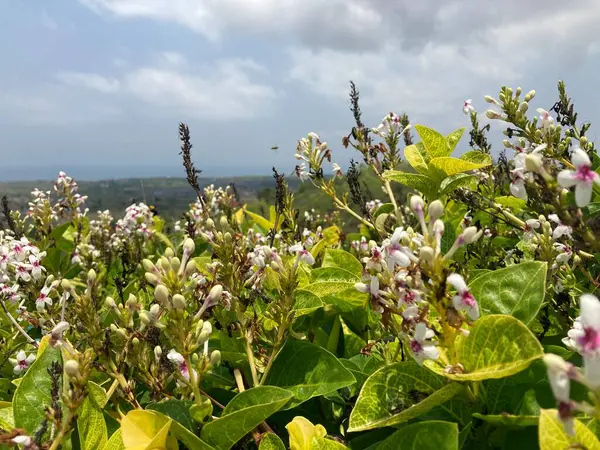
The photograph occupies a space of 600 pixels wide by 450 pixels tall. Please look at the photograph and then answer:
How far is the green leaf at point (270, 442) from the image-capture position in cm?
171

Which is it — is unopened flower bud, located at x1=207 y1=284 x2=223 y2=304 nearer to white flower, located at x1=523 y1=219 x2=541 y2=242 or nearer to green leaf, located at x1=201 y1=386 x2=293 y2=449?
green leaf, located at x1=201 y1=386 x2=293 y2=449

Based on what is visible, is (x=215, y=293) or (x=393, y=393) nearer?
(x=393, y=393)

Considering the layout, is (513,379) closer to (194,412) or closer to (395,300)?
(395,300)

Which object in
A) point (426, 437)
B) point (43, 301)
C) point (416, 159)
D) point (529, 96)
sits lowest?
point (426, 437)

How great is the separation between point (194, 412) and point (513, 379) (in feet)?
3.51

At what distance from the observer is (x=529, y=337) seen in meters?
1.46

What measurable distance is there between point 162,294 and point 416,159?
193 centimetres

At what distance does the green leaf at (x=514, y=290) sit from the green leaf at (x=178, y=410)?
1118mm

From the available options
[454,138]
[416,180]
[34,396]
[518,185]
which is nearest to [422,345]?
[518,185]

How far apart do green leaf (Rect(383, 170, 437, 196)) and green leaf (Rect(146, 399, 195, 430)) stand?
1.72 meters

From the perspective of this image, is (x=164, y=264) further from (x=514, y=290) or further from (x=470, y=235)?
(x=514, y=290)

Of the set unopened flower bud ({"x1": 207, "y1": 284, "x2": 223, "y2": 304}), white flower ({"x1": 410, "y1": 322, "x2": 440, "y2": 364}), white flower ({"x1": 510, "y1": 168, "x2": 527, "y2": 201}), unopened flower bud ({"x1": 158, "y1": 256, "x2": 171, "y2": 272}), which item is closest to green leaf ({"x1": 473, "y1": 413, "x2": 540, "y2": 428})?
white flower ({"x1": 410, "y1": 322, "x2": 440, "y2": 364})

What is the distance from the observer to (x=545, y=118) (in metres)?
2.78

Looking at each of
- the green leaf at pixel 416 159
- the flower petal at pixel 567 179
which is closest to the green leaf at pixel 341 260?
the green leaf at pixel 416 159
